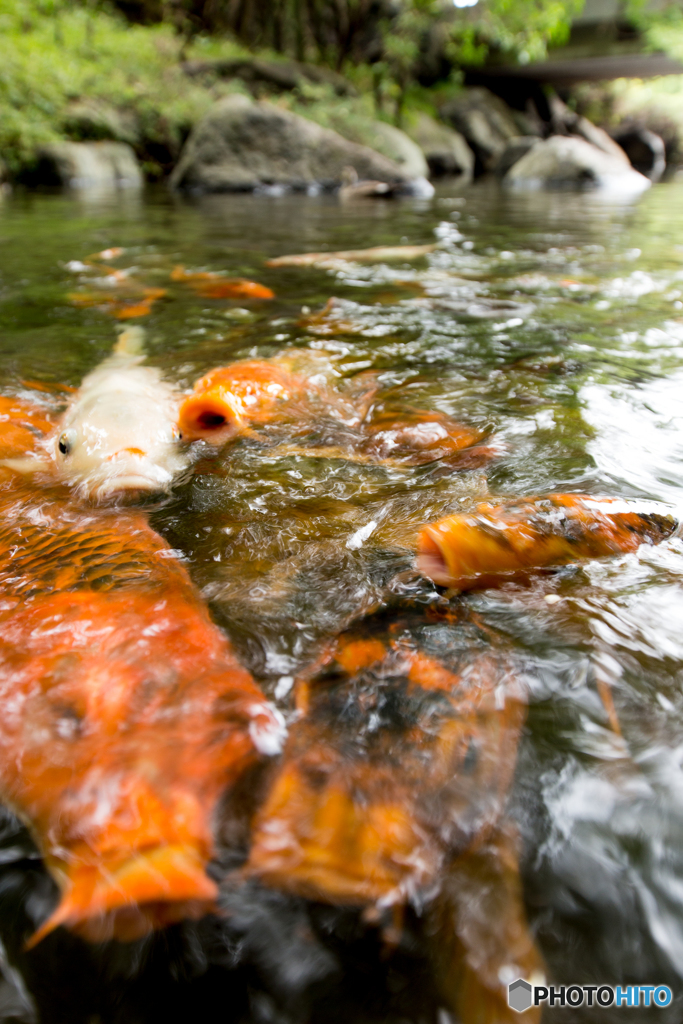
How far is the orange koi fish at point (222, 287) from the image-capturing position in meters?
4.25

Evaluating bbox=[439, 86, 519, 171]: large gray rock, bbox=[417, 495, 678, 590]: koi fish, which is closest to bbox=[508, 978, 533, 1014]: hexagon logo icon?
bbox=[417, 495, 678, 590]: koi fish

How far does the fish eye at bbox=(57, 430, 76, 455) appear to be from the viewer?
190 centimetres

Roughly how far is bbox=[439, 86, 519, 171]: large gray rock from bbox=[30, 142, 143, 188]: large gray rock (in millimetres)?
11799

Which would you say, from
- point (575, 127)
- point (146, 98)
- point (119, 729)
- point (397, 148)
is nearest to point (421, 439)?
point (119, 729)

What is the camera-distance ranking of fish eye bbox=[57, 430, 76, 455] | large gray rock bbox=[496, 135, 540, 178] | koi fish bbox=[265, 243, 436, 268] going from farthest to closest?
large gray rock bbox=[496, 135, 540, 178] → koi fish bbox=[265, 243, 436, 268] → fish eye bbox=[57, 430, 76, 455]

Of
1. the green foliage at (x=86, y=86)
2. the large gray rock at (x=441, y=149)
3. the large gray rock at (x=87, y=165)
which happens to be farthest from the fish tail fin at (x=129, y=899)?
the large gray rock at (x=441, y=149)

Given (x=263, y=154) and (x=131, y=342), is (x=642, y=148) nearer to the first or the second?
(x=263, y=154)

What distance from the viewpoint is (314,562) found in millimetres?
1455

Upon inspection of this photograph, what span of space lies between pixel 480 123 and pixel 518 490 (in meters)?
24.0

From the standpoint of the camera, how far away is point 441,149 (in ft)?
62.6

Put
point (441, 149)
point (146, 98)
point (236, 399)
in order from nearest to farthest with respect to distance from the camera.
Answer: point (236, 399) → point (146, 98) → point (441, 149)

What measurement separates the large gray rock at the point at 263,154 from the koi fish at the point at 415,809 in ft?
46.5

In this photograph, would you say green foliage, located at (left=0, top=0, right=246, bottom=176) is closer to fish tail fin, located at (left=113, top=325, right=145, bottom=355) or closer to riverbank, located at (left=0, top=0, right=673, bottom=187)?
riverbank, located at (left=0, top=0, right=673, bottom=187)

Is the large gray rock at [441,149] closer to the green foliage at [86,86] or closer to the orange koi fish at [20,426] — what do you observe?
the green foliage at [86,86]
